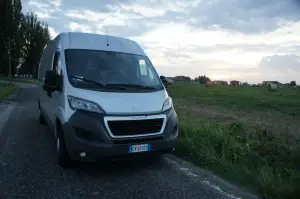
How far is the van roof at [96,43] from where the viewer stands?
6121 mm

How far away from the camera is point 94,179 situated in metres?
4.83

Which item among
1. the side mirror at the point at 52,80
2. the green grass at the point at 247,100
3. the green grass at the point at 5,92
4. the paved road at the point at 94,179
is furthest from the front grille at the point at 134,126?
the green grass at the point at 247,100

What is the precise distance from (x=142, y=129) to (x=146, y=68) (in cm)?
174

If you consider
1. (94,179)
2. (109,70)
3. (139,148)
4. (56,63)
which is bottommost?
(94,179)

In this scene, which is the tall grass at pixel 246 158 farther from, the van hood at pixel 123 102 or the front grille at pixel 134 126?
the van hood at pixel 123 102

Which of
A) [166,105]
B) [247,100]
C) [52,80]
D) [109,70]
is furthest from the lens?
[247,100]

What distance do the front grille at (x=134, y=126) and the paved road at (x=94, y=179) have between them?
746mm

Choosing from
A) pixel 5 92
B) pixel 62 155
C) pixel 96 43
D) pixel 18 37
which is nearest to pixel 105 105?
pixel 62 155

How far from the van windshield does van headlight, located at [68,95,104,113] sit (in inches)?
14.2

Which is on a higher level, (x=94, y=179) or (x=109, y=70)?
(x=109, y=70)

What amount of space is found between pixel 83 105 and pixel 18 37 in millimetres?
38788

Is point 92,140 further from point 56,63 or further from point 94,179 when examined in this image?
point 56,63

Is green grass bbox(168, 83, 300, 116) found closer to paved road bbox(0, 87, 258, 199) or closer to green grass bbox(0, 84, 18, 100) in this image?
green grass bbox(0, 84, 18, 100)

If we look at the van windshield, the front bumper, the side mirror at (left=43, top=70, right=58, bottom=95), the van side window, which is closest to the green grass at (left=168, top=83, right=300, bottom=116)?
the van windshield
